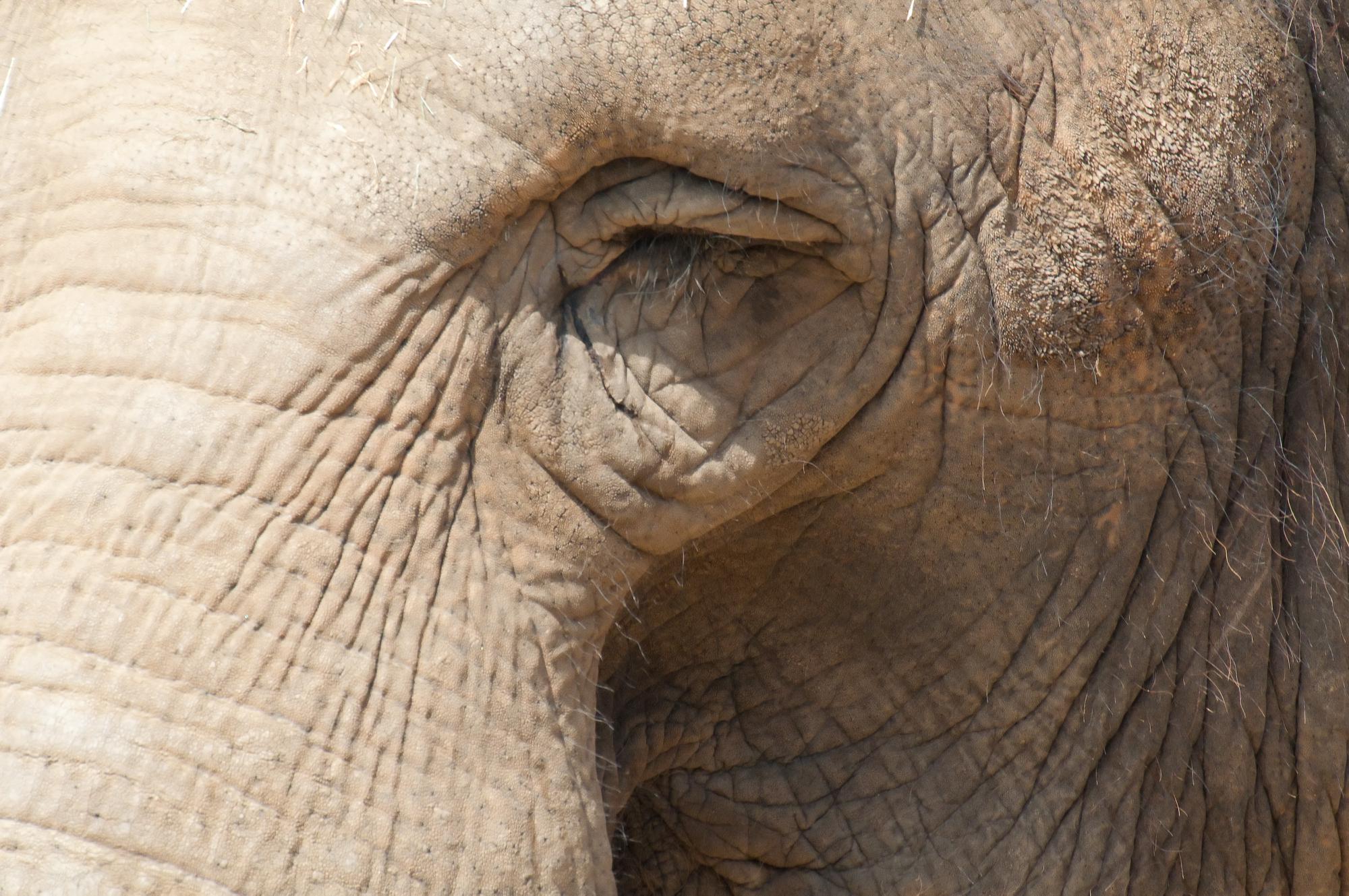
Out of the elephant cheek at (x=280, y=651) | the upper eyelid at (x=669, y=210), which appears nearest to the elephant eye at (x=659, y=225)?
the upper eyelid at (x=669, y=210)

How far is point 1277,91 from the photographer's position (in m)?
2.20

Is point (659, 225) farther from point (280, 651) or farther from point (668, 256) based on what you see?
point (280, 651)

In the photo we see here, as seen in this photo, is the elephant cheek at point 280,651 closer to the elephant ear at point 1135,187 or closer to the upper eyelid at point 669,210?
the upper eyelid at point 669,210

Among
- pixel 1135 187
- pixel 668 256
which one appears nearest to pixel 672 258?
pixel 668 256

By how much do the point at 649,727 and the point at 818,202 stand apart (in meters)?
0.88

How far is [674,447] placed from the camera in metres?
1.91

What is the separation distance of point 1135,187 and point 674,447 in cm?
74

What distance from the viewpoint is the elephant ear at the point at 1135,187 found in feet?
6.63

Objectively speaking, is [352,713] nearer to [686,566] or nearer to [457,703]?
[457,703]

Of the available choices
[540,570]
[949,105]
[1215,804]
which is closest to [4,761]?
[540,570]

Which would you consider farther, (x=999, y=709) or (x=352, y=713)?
(x=999, y=709)

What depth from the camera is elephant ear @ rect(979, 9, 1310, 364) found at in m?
2.02

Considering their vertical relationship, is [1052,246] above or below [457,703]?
above

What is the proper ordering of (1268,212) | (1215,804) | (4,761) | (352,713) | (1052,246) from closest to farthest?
(4,761) < (352,713) < (1052,246) < (1268,212) < (1215,804)
